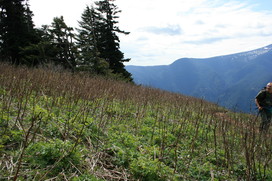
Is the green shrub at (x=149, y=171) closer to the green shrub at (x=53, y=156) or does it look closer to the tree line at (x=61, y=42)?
the green shrub at (x=53, y=156)

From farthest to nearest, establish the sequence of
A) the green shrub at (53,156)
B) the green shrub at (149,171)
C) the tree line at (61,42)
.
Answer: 1. the tree line at (61,42)
2. the green shrub at (149,171)
3. the green shrub at (53,156)

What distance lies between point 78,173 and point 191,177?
2036mm

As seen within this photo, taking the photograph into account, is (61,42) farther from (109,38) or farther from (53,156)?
(53,156)

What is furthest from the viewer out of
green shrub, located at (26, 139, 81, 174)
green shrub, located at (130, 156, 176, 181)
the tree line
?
the tree line

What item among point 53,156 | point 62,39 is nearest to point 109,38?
point 62,39

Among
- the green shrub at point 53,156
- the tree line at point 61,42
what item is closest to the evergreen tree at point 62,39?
the tree line at point 61,42

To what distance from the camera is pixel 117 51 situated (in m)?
22.5

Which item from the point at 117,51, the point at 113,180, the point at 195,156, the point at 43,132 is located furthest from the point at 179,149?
the point at 117,51

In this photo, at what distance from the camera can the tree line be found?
16.7 metres

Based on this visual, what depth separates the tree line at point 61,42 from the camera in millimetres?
16688

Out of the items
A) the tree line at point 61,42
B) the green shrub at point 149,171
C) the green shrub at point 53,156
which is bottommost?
the green shrub at point 149,171

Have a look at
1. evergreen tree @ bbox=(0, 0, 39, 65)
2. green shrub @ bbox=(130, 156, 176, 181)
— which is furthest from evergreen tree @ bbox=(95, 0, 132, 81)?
green shrub @ bbox=(130, 156, 176, 181)

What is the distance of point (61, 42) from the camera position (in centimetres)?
1962

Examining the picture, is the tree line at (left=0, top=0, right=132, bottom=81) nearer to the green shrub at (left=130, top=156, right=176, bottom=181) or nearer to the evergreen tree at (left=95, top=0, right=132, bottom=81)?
the evergreen tree at (left=95, top=0, right=132, bottom=81)
